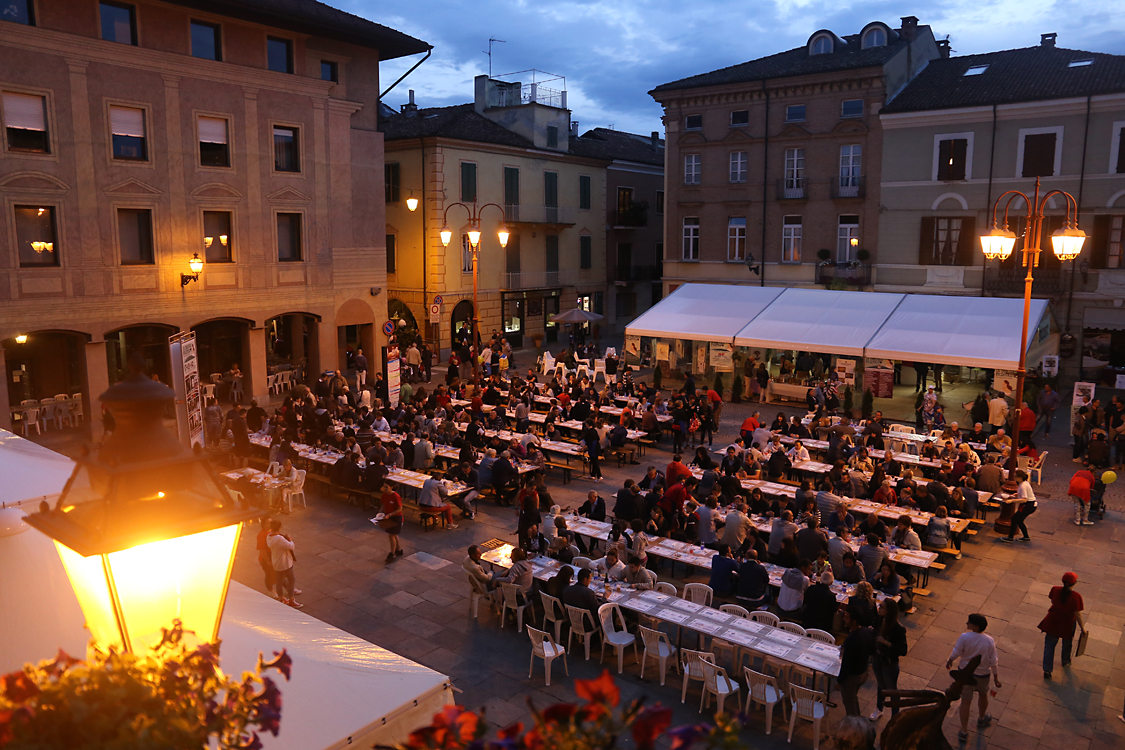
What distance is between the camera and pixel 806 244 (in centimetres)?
3281

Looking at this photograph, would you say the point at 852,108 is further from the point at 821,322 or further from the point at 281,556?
the point at 281,556

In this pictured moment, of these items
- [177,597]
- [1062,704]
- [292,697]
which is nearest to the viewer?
[177,597]

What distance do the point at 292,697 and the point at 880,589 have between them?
331 inches

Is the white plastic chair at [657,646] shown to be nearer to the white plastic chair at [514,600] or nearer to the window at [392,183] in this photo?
the white plastic chair at [514,600]

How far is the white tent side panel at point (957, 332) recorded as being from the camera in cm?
2152

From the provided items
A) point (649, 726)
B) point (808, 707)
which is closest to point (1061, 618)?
point (808, 707)

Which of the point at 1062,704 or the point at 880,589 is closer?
the point at 1062,704

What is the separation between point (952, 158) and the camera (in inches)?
1137

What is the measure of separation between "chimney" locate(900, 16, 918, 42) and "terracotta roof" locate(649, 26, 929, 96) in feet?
0.65

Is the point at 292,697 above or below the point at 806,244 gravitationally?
below

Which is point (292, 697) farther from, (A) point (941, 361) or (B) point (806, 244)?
(B) point (806, 244)

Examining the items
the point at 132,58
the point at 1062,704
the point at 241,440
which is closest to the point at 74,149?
the point at 132,58

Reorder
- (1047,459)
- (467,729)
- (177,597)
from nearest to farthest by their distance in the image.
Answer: (467,729) < (177,597) < (1047,459)

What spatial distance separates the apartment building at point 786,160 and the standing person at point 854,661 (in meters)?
24.8
